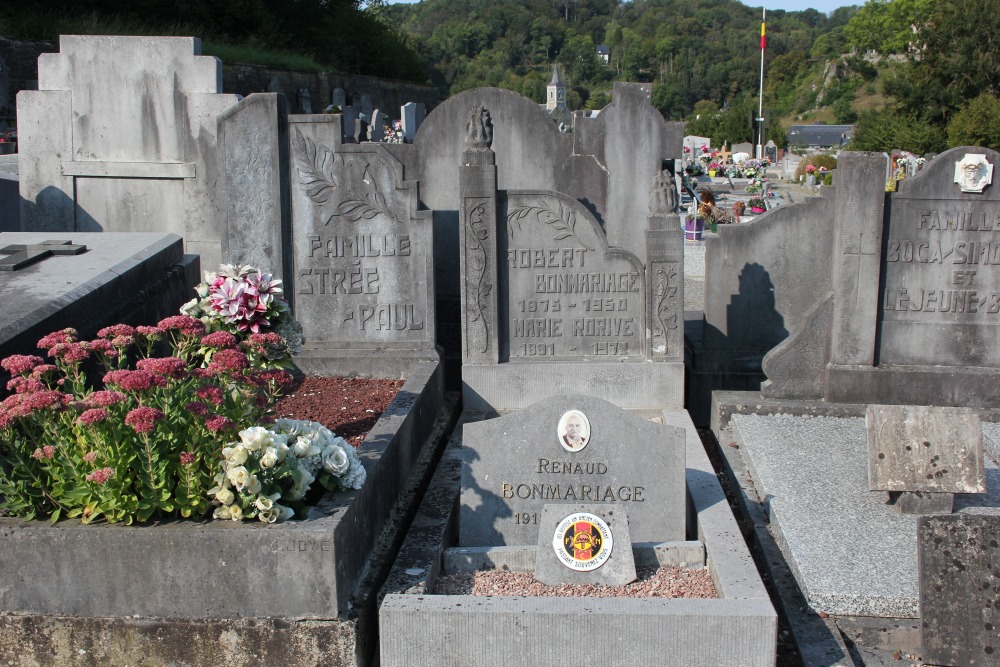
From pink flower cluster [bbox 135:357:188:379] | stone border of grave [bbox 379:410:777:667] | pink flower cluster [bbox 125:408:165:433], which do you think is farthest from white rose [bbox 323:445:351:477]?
pink flower cluster [bbox 125:408:165:433]

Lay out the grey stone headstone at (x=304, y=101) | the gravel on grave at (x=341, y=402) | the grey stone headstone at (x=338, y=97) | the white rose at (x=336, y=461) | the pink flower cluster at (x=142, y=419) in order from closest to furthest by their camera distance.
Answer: the pink flower cluster at (x=142, y=419), the white rose at (x=336, y=461), the gravel on grave at (x=341, y=402), the grey stone headstone at (x=304, y=101), the grey stone headstone at (x=338, y=97)

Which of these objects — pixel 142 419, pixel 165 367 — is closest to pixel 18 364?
pixel 165 367

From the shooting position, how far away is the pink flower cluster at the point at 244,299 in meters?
5.14

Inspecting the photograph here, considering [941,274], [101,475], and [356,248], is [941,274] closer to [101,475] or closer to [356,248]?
[356,248]

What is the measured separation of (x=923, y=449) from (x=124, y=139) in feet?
24.3

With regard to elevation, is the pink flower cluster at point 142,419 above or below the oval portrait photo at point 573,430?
above

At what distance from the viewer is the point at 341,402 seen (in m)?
6.22

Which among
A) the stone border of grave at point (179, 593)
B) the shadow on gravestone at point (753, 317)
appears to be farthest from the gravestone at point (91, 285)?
the shadow on gravestone at point (753, 317)

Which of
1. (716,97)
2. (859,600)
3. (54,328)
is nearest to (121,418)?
(54,328)

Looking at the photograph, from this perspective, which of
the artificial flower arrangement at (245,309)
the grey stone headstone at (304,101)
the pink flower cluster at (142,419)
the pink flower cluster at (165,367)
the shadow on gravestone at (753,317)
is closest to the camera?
the pink flower cluster at (142,419)

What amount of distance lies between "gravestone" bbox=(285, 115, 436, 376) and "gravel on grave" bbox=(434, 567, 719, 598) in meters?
2.92

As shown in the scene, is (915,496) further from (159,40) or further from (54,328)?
(159,40)

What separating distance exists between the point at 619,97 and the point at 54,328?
20.9ft

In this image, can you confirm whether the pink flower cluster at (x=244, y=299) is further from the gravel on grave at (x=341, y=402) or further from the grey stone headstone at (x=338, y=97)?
the grey stone headstone at (x=338, y=97)
